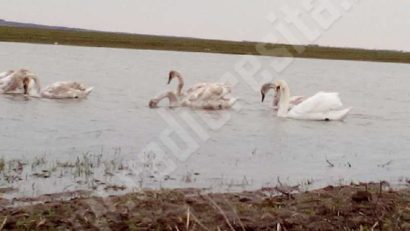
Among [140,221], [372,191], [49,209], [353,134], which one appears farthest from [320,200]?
[353,134]

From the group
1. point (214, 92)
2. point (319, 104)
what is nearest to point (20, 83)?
point (214, 92)

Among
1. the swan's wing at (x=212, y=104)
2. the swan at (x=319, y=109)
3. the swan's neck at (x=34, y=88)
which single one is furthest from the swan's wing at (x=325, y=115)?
the swan's neck at (x=34, y=88)

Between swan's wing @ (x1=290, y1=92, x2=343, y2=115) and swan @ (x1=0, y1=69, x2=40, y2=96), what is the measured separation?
7168 millimetres

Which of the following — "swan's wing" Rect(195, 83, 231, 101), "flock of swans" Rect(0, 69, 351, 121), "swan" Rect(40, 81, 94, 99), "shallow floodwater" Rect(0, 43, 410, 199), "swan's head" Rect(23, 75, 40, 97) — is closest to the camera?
"shallow floodwater" Rect(0, 43, 410, 199)

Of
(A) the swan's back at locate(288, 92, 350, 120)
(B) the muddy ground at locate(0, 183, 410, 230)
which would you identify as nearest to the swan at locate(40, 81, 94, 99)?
(A) the swan's back at locate(288, 92, 350, 120)

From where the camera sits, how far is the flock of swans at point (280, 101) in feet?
57.1

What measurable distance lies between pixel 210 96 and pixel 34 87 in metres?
4.92

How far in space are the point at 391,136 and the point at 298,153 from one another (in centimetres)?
→ 375

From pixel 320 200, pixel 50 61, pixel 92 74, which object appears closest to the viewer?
pixel 320 200

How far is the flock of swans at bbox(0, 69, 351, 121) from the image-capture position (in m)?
17.4

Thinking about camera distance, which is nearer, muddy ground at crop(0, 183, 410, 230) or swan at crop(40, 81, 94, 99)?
muddy ground at crop(0, 183, 410, 230)

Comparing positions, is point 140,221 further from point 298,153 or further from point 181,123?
point 181,123

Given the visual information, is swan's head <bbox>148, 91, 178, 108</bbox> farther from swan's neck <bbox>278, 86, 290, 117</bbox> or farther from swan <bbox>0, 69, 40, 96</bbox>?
swan <bbox>0, 69, 40, 96</bbox>

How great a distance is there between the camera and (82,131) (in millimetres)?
13555
